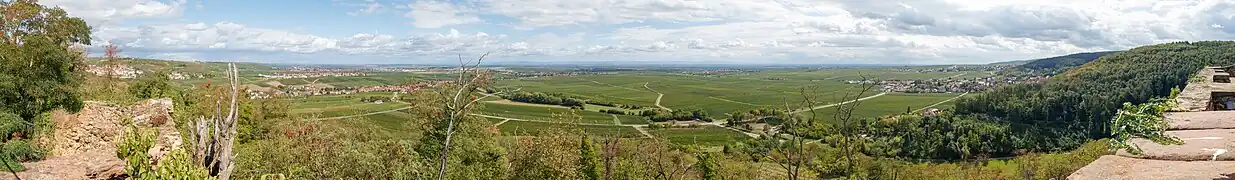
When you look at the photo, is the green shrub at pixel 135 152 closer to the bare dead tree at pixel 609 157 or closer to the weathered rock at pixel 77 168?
the weathered rock at pixel 77 168

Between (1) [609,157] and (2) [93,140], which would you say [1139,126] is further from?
(2) [93,140]

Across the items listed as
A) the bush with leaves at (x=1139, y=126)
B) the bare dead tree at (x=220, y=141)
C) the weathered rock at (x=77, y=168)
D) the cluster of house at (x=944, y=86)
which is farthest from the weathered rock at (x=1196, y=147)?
the cluster of house at (x=944, y=86)

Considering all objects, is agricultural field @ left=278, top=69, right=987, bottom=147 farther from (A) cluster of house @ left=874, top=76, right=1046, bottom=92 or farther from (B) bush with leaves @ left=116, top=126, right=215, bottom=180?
(B) bush with leaves @ left=116, top=126, right=215, bottom=180

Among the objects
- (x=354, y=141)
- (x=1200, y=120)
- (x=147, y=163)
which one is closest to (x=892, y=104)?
(x=354, y=141)

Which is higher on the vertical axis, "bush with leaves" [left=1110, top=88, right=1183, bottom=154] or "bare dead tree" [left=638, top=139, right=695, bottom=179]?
"bush with leaves" [left=1110, top=88, right=1183, bottom=154]

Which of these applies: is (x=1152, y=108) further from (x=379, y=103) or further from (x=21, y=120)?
(x=379, y=103)

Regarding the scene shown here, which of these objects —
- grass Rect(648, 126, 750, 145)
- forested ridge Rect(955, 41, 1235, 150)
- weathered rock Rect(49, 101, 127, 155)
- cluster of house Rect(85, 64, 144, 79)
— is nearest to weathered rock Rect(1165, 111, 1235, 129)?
weathered rock Rect(49, 101, 127, 155)
